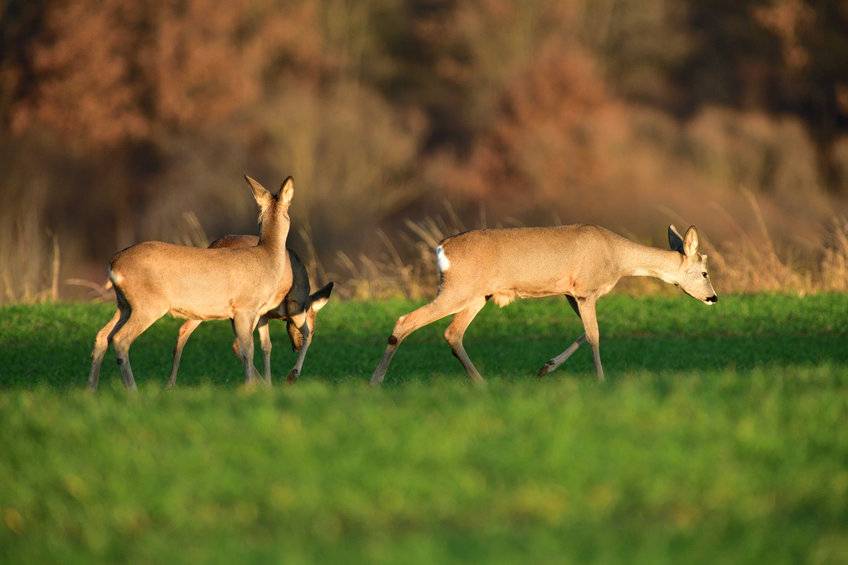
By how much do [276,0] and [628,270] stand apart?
109 ft

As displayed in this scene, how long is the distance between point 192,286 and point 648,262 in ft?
14.4

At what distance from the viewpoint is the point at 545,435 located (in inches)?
297

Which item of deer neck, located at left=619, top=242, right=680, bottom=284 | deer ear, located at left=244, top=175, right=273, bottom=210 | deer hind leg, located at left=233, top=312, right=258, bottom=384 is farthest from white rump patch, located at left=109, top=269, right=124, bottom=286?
deer neck, located at left=619, top=242, right=680, bottom=284

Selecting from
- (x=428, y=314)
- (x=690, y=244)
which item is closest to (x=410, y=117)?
(x=690, y=244)

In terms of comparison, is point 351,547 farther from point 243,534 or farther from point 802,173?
point 802,173

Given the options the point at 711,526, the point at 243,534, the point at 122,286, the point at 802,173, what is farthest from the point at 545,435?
the point at 802,173

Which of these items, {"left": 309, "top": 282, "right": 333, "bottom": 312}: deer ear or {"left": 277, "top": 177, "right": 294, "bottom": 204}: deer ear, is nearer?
{"left": 277, "top": 177, "right": 294, "bottom": 204}: deer ear

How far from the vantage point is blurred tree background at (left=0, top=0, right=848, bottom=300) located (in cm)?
2989

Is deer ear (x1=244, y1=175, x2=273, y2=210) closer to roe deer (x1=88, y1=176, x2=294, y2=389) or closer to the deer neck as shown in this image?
roe deer (x1=88, y1=176, x2=294, y2=389)

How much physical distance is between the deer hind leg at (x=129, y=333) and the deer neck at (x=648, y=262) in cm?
430

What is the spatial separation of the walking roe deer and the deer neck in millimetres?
19

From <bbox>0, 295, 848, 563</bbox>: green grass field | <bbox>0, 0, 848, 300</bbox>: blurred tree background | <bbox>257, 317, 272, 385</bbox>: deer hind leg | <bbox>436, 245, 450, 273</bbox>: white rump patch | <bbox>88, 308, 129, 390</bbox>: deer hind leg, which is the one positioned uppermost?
<bbox>0, 295, 848, 563</bbox>: green grass field

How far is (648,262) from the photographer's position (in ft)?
46.0

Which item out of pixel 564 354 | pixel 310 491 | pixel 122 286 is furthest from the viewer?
pixel 564 354
